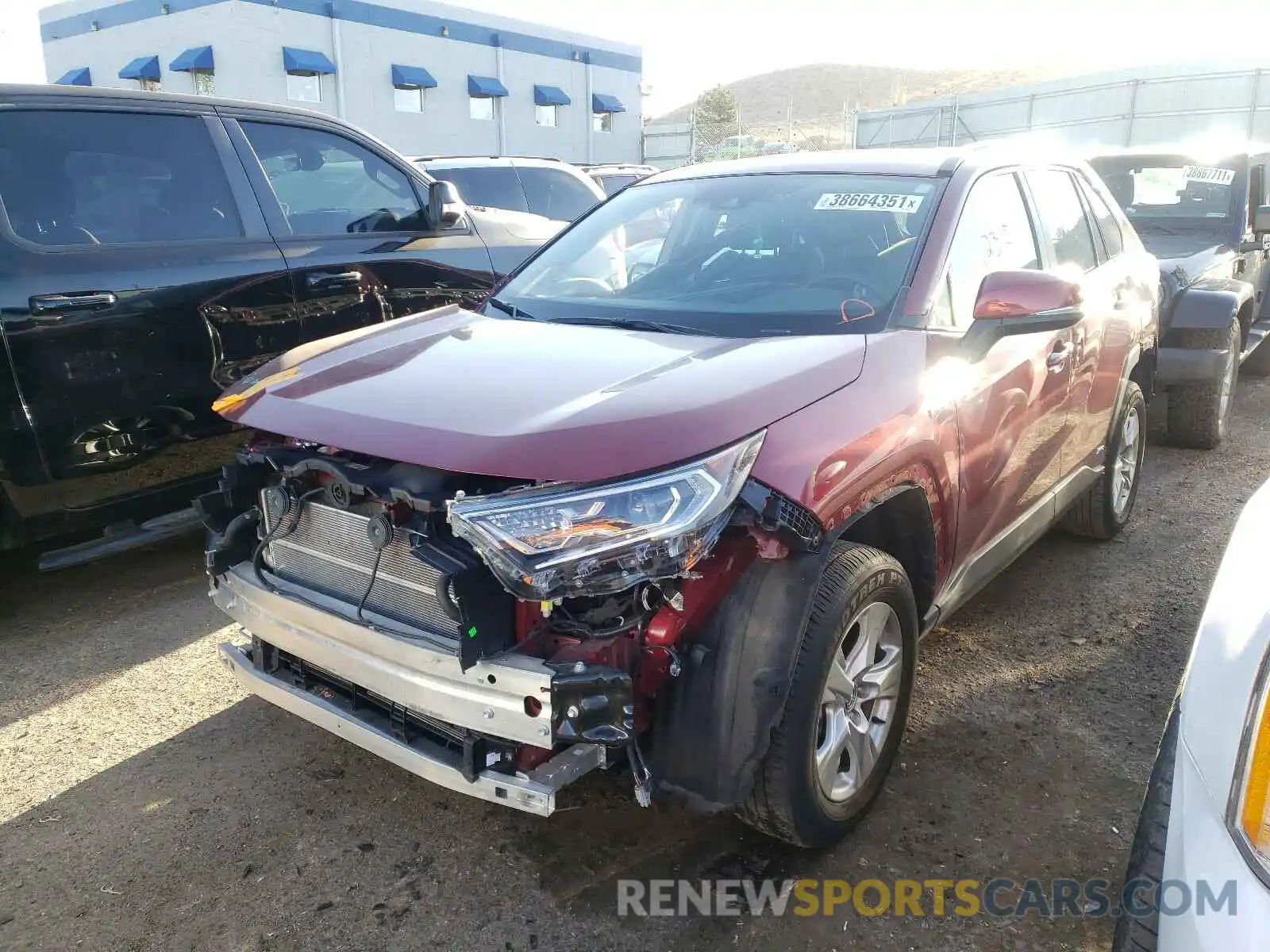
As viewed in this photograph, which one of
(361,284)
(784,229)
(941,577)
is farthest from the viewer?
(361,284)

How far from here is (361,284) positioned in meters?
4.75

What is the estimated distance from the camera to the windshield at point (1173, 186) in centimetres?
715

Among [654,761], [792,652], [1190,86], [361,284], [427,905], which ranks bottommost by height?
[427,905]

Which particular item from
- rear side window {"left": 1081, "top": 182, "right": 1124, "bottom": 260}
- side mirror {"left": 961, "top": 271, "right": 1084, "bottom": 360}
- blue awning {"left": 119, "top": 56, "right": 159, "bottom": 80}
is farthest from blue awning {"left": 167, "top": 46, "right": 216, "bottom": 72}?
side mirror {"left": 961, "top": 271, "right": 1084, "bottom": 360}

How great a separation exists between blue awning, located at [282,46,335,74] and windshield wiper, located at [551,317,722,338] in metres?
25.1

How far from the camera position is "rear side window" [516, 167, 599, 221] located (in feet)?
29.0

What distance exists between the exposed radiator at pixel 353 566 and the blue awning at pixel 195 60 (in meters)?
25.3

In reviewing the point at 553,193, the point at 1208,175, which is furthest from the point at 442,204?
the point at 1208,175

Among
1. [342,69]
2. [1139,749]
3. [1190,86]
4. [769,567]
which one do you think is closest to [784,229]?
[769,567]

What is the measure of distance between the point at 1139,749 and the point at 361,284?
3.78 m

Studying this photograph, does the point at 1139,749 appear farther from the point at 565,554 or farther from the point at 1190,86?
the point at 1190,86

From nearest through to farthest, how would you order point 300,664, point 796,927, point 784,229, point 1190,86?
point 796,927, point 300,664, point 784,229, point 1190,86

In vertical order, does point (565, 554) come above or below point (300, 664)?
above

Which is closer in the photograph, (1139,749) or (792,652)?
(792,652)
